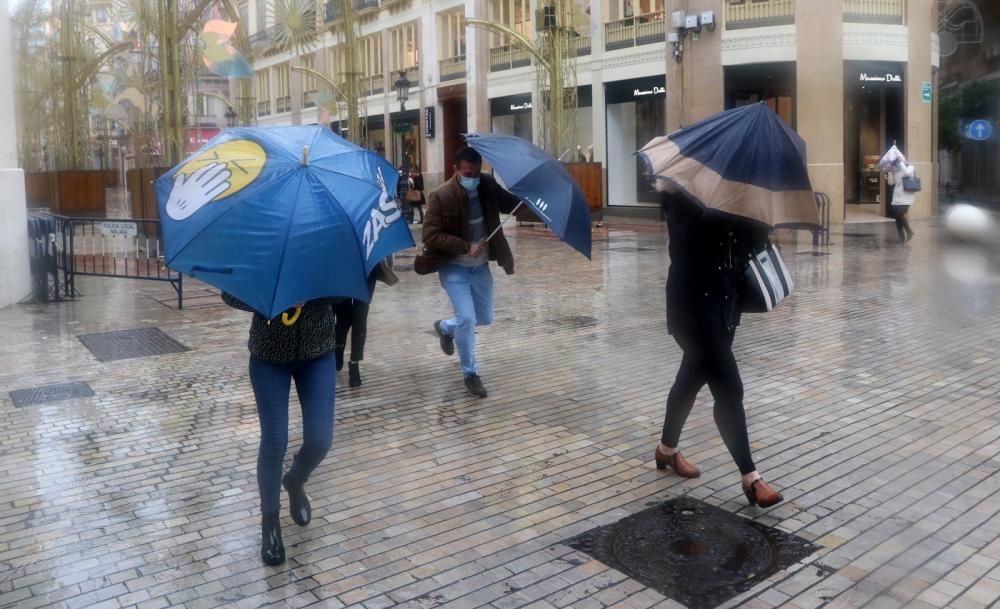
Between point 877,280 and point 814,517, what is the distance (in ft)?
31.0

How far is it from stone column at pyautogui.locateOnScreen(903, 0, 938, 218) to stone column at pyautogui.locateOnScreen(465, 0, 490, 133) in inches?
551

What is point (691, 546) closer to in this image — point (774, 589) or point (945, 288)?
point (774, 589)

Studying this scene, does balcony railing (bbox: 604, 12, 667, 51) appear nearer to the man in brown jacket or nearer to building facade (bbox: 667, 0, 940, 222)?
building facade (bbox: 667, 0, 940, 222)

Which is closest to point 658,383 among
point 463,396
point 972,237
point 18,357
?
point 463,396

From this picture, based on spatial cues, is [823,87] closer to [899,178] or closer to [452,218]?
[899,178]

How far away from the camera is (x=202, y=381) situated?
7.88 meters

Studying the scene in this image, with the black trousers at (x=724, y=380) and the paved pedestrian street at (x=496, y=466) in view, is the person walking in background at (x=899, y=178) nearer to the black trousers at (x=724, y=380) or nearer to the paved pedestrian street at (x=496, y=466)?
the paved pedestrian street at (x=496, y=466)

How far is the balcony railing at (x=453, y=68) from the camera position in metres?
36.1

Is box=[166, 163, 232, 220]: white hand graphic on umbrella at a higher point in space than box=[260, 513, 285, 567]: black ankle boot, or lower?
higher

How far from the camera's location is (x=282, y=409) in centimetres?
429

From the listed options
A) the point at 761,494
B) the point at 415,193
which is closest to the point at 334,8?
the point at 415,193

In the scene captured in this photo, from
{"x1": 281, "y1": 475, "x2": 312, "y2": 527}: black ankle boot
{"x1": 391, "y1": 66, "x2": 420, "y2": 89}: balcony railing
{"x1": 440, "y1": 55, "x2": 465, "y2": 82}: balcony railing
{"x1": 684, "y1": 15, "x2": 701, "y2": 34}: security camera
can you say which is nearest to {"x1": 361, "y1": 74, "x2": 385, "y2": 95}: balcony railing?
{"x1": 391, "y1": 66, "x2": 420, "y2": 89}: balcony railing

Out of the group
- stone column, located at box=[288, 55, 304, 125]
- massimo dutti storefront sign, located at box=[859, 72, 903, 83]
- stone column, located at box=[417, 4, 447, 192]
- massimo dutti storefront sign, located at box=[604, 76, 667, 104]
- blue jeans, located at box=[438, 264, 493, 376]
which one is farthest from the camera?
stone column, located at box=[288, 55, 304, 125]

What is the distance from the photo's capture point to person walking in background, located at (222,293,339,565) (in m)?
4.16
